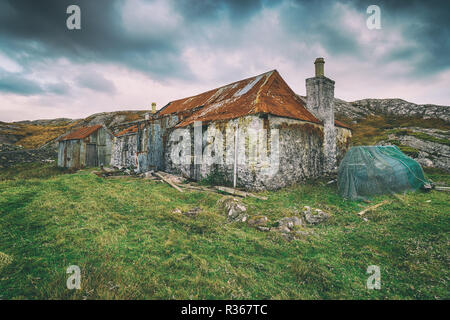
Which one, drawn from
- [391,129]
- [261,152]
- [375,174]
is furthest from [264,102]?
[391,129]

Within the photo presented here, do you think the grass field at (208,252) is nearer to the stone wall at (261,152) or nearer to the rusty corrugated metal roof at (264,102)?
the stone wall at (261,152)

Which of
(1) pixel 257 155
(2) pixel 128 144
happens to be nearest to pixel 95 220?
(1) pixel 257 155

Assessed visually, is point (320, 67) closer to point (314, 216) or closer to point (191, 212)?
point (314, 216)

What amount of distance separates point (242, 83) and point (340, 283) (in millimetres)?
14069

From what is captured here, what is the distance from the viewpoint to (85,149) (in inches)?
725

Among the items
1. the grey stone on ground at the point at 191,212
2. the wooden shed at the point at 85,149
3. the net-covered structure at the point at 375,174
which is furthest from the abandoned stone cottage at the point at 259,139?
the wooden shed at the point at 85,149

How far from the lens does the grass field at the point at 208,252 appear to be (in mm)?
2979

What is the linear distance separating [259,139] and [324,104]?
562 centimetres

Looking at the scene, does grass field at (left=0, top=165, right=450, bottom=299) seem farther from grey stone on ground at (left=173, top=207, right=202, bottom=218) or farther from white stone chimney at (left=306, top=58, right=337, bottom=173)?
white stone chimney at (left=306, top=58, right=337, bottom=173)

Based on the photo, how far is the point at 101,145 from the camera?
19750mm

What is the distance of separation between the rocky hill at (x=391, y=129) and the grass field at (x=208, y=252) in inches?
542

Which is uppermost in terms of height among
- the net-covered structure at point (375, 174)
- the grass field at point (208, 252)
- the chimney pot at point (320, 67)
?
the chimney pot at point (320, 67)

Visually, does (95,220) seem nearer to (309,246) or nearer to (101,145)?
(309,246)

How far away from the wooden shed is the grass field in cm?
1268
